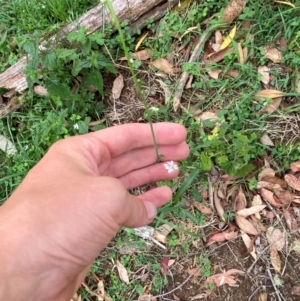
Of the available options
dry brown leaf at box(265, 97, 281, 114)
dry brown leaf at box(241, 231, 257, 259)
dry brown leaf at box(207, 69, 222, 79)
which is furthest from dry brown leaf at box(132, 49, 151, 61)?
dry brown leaf at box(241, 231, 257, 259)

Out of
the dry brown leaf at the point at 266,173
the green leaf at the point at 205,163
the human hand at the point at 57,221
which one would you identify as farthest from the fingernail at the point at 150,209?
the dry brown leaf at the point at 266,173

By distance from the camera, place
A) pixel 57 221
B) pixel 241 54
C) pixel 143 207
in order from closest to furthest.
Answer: pixel 57 221 < pixel 143 207 < pixel 241 54

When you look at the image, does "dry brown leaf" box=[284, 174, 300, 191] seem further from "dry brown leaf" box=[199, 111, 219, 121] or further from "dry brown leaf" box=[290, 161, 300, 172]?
"dry brown leaf" box=[199, 111, 219, 121]

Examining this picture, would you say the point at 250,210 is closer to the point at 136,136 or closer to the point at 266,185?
the point at 266,185

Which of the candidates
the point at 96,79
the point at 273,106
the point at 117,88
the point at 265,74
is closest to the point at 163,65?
the point at 117,88

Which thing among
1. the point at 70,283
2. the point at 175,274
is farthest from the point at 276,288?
the point at 70,283
